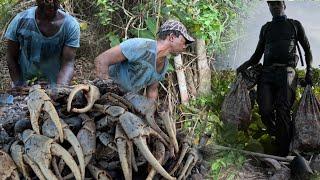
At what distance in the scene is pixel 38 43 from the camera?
141 centimetres

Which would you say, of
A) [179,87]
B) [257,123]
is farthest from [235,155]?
[257,123]

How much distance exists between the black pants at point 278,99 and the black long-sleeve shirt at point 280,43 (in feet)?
0.17

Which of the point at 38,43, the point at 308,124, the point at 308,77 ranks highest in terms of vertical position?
the point at 38,43

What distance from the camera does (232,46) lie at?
1.80 meters

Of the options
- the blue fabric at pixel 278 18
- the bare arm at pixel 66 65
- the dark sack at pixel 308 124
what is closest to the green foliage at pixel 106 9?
the bare arm at pixel 66 65

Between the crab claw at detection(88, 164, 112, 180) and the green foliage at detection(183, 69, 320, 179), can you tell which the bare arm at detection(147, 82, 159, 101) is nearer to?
the green foliage at detection(183, 69, 320, 179)

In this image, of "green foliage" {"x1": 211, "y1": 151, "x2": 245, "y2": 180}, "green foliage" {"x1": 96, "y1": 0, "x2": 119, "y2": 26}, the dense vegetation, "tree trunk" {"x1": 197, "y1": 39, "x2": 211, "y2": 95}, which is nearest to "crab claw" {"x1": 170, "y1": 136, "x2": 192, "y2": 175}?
"green foliage" {"x1": 211, "y1": 151, "x2": 245, "y2": 180}

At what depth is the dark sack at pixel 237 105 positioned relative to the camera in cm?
185

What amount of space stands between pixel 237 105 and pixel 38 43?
83cm

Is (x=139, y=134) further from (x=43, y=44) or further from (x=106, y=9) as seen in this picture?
(x=106, y=9)

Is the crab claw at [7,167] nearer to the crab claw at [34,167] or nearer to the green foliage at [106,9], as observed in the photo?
the crab claw at [34,167]

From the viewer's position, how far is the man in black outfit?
2010 millimetres

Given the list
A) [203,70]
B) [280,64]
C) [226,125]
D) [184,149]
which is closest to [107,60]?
[184,149]

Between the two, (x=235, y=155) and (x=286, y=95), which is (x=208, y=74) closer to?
(x=235, y=155)
